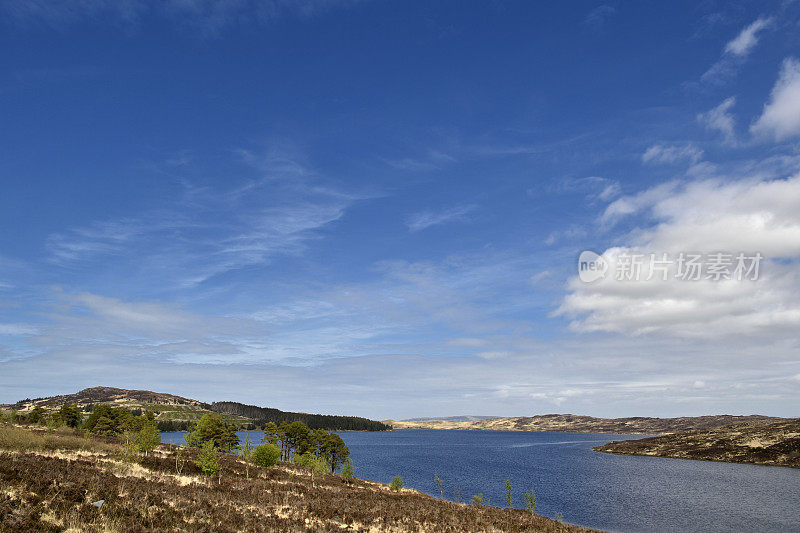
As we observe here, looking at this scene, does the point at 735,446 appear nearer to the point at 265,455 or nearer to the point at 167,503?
the point at 265,455

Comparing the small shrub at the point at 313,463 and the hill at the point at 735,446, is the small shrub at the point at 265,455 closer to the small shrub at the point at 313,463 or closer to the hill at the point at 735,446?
the small shrub at the point at 313,463

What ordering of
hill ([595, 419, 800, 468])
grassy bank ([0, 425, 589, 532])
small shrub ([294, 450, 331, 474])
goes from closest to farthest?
1. grassy bank ([0, 425, 589, 532])
2. small shrub ([294, 450, 331, 474])
3. hill ([595, 419, 800, 468])

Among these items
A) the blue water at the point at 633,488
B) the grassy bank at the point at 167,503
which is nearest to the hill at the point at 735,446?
the blue water at the point at 633,488

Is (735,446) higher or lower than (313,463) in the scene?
lower

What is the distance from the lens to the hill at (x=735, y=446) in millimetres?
133500

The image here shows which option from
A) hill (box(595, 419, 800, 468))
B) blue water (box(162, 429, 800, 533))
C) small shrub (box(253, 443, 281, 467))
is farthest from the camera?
hill (box(595, 419, 800, 468))

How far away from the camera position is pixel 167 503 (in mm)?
28562

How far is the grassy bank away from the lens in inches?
862

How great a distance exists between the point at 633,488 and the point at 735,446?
96173 millimetres

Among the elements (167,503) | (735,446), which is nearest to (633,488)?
(735,446)

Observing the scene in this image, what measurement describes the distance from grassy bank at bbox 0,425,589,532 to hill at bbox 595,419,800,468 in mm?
139361

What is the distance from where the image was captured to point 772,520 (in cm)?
6181

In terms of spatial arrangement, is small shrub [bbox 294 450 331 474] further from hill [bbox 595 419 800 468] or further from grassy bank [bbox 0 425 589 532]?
hill [bbox 595 419 800 468]

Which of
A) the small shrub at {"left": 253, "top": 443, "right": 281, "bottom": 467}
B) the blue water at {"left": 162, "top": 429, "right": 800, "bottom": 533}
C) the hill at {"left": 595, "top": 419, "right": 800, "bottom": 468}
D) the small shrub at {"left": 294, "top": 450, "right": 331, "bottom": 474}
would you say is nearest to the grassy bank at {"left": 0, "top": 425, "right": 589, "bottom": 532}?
the small shrub at {"left": 253, "top": 443, "right": 281, "bottom": 467}
